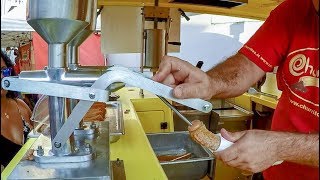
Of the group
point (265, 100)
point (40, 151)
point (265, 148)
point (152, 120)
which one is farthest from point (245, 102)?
point (40, 151)

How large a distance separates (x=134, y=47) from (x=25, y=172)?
2.83 metres

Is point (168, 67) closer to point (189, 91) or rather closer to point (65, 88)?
point (189, 91)

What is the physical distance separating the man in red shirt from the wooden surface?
1.76 meters

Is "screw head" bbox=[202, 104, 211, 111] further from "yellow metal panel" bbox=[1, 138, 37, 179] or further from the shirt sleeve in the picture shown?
the shirt sleeve

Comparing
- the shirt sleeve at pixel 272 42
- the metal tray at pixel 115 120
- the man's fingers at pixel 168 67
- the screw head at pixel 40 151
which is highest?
the shirt sleeve at pixel 272 42

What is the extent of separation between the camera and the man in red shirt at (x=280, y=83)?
867mm

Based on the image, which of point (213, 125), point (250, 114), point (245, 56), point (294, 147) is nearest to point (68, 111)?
point (294, 147)

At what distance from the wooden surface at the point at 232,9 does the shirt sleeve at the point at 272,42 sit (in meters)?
1.72

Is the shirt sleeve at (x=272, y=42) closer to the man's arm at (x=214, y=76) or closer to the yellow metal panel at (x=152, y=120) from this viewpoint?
the man's arm at (x=214, y=76)

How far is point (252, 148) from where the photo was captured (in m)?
0.87

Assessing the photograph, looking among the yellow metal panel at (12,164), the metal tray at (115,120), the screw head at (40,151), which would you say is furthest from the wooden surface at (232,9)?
the screw head at (40,151)

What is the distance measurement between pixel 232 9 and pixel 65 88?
3.19m

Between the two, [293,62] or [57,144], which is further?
[293,62]

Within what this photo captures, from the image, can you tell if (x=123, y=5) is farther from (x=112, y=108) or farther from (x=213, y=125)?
(x=112, y=108)
